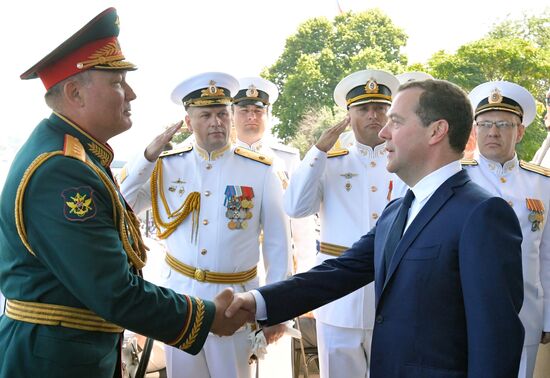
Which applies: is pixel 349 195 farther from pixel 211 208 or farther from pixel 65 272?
pixel 65 272

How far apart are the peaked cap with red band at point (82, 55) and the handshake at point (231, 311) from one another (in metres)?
1.02

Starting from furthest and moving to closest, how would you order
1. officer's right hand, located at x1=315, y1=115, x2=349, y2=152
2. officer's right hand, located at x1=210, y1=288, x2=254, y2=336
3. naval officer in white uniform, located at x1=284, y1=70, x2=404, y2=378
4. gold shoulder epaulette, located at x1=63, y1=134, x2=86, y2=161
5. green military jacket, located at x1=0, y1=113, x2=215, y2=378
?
1. officer's right hand, located at x1=315, y1=115, x2=349, y2=152
2. naval officer in white uniform, located at x1=284, y1=70, x2=404, y2=378
3. officer's right hand, located at x1=210, y1=288, x2=254, y2=336
4. gold shoulder epaulette, located at x1=63, y1=134, x2=86, y2=161
5. green military jacket, located at x1=0, y1=113, x2=215, y2=378

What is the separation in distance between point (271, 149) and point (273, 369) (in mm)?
2056

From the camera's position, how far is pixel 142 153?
11.5ft

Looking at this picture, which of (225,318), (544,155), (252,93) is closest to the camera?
(225,318)

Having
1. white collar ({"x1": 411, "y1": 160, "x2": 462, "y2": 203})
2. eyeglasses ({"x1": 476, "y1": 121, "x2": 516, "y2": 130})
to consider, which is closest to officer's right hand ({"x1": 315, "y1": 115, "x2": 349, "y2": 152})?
eyeglasses ({"x1": 476, "y1": 121, "x2": 516, "y2": 130})

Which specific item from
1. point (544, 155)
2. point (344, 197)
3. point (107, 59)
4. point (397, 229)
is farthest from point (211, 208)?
point (544, 155)

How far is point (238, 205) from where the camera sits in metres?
3.51

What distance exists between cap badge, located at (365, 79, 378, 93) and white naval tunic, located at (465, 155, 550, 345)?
749mm

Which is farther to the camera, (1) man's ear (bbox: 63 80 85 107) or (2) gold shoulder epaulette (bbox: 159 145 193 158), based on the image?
(2) gold shoulder epaulette (bbox: 159 145 193 158)

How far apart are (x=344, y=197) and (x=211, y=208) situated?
2.64 ft

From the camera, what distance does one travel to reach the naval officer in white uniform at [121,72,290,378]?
3355mm

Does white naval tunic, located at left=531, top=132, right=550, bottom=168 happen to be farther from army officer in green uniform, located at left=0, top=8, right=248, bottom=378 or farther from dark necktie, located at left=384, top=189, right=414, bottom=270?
army officer in green uniform, located at left=0, top=8, right=248, bottom=378

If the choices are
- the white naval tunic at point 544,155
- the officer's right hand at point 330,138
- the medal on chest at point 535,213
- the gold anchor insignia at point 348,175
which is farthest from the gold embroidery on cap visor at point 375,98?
the white naval tunic at point 544,155
